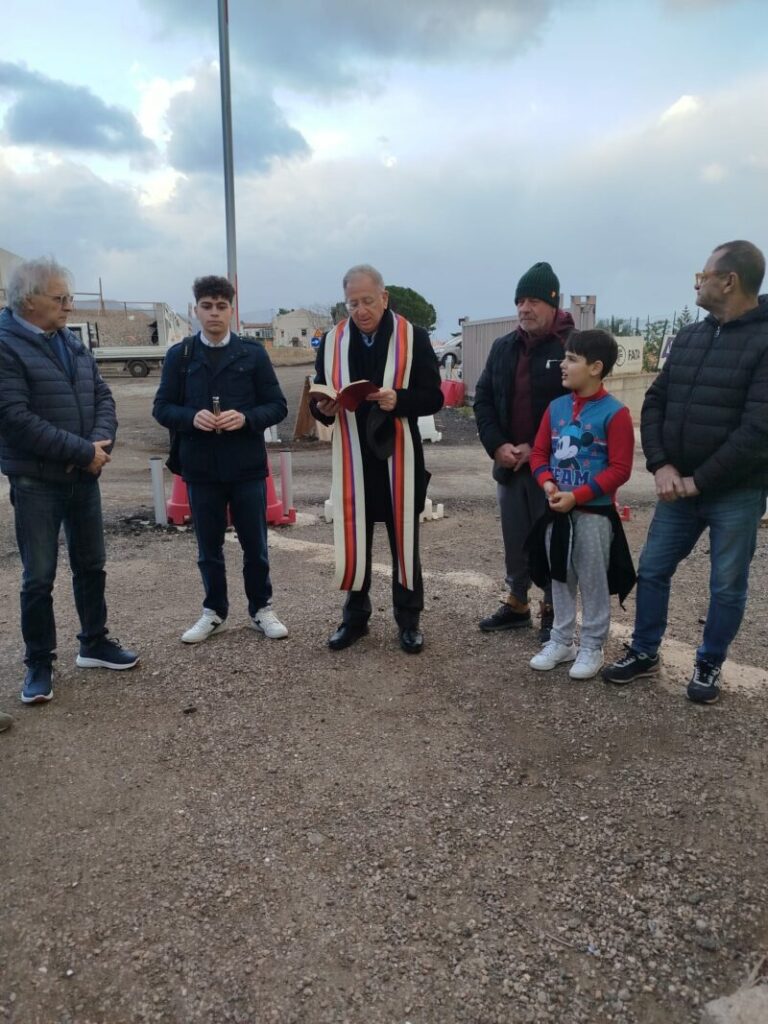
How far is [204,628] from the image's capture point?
171 inches

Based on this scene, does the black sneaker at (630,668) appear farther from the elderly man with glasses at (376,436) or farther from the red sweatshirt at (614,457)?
the elderly man with glasses at (376,436)

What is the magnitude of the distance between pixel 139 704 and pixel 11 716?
60 centimetres

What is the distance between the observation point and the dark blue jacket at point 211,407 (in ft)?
13.0

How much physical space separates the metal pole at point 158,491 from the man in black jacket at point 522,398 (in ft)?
13.3

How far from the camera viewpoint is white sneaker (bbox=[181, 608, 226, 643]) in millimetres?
4281

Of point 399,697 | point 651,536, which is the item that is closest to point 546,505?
point 651,536

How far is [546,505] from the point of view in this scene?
3.92 meters

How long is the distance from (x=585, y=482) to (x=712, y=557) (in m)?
0.71

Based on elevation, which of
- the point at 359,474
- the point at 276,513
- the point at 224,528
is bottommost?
the point at 276,513

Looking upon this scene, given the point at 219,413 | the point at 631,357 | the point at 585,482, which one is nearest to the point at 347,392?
the point at 219,413

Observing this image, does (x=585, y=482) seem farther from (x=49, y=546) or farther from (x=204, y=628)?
(x=49, y=546)

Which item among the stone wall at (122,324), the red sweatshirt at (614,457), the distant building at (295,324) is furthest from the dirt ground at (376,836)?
the distant building at (295,324)

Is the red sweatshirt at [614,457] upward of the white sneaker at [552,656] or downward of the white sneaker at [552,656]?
upward

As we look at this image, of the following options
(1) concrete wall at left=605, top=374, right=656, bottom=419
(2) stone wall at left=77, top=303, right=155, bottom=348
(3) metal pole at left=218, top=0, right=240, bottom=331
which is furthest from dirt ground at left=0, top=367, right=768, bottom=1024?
(2) stone wall at left=77, top=303, right=155, bottom=348
